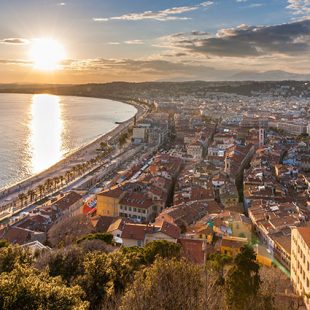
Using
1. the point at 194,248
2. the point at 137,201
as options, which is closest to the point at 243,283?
the point at 194,248

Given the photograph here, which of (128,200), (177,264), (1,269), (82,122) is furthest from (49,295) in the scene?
(82,122)

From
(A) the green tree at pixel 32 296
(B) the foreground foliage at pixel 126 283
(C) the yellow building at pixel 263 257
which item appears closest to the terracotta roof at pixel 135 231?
(C) the yellow building at pixel 263 257

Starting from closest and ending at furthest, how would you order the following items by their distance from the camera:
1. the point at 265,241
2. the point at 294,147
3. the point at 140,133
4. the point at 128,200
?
the point at 265,241 < the point at 128,200 < the point at 294,147 < the point at 140,133

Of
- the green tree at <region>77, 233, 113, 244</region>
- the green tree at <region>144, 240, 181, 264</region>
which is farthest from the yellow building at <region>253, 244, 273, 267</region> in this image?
the green tree at <region>77, 233, 113, 244</region>

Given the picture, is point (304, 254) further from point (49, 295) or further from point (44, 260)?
point (49, 295)

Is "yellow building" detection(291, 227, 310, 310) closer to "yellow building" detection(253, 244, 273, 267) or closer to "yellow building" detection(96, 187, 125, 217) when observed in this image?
"yellow building" detection(253, 244, 273, 267)

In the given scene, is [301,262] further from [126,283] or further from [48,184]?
[48,184]
